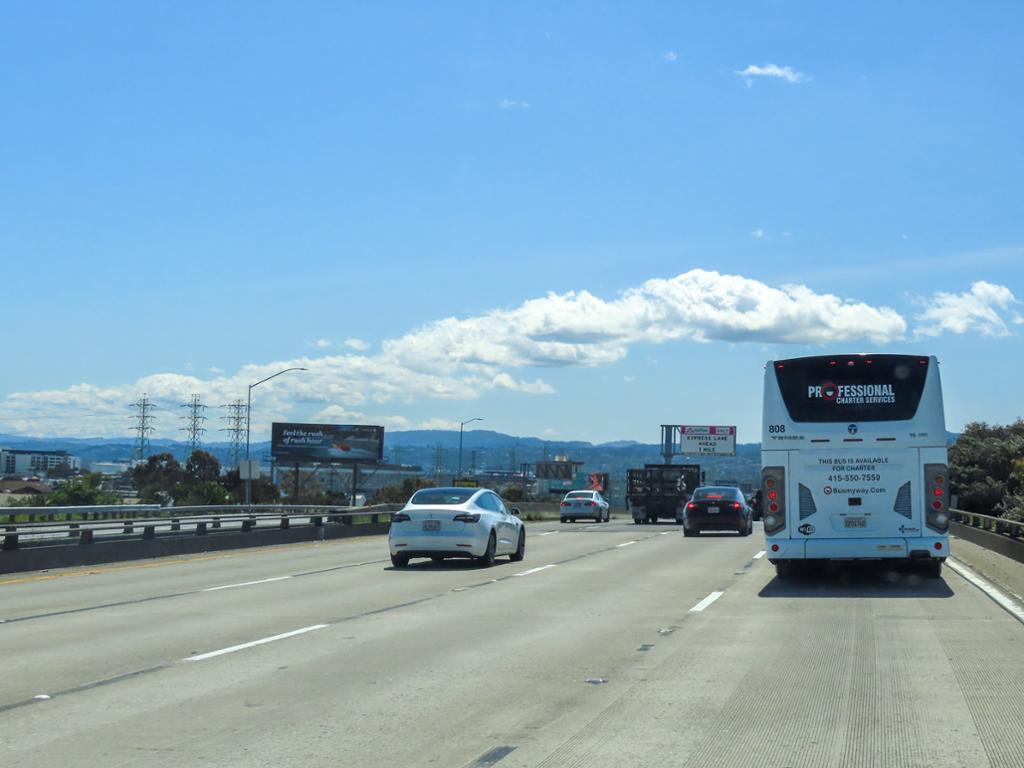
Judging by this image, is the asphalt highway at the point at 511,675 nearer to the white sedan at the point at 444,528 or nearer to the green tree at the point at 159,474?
the white sedan at the point at 444,528

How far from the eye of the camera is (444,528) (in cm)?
2291

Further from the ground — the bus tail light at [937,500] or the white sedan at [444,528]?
the bus tail light at [937,500]

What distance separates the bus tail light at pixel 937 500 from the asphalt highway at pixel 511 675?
39.5 inches

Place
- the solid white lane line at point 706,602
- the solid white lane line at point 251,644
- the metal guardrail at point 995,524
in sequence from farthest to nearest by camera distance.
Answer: the metal guardrail at point 995,524 < the solid white lane line at point 706,602 < the solid white lane line at point 251,644

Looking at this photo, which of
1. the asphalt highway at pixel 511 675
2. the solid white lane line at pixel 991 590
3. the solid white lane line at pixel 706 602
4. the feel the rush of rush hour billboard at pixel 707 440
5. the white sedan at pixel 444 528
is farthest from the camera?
the feel the rush of rush hour billboard at pixel 707 440

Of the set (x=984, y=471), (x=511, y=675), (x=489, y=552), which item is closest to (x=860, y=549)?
(x=489, y=552)

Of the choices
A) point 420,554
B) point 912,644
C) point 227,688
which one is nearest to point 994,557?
point 420,554

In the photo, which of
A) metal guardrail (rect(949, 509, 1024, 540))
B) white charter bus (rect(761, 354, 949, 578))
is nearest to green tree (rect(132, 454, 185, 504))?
metal guardrail (rect(949, 509, 1024, 540))

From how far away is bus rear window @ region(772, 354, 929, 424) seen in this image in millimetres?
18172

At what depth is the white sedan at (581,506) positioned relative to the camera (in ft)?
197

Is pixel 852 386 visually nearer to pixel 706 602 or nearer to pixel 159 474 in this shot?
pixel 706 602

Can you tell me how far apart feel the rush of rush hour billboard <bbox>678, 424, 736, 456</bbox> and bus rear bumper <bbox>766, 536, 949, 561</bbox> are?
103 m

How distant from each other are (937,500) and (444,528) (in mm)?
8819

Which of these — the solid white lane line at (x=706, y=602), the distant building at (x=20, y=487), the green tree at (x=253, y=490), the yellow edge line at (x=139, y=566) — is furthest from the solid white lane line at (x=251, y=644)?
the distant building at (x=20, y=487)
